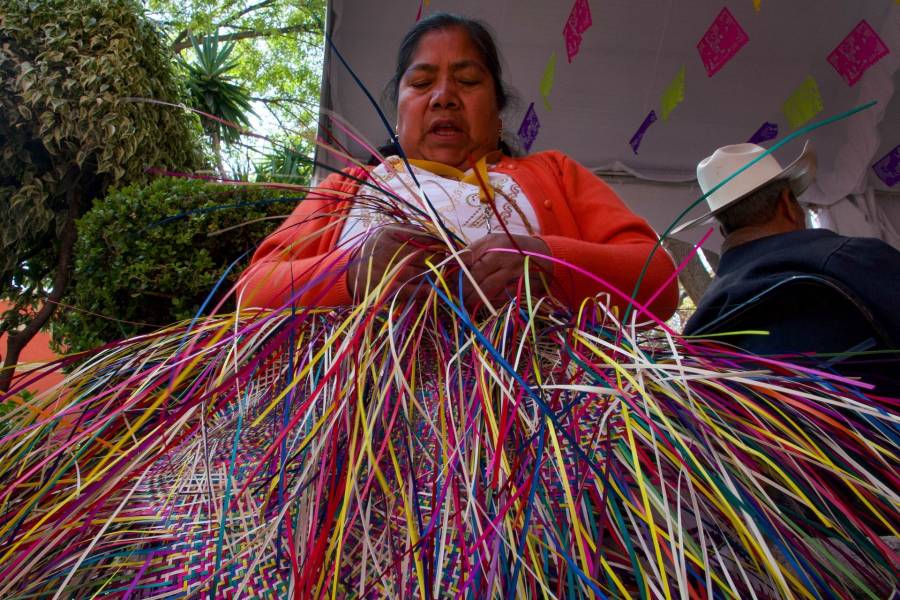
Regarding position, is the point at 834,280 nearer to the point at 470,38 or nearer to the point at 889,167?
the point at 470,38

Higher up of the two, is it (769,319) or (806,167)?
(806,167)

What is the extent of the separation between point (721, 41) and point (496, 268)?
2563 mm

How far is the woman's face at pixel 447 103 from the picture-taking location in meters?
1.06

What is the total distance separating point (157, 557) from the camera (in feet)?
1.47

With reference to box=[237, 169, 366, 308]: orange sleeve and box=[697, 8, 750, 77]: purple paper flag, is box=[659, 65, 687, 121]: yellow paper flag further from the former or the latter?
box=[237, 169, 366, 308]: orange sleeve

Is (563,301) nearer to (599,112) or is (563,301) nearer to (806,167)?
(806,167)

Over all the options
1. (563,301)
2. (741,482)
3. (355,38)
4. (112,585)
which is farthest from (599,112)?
(112,585)

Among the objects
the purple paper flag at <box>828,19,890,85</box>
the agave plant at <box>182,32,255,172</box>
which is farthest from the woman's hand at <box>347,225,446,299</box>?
the agave plant at <box>182,32,255,172</box>

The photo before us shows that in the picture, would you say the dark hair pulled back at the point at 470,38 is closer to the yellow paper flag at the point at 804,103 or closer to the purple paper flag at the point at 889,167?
the yellow paper flag at the point at 804,103

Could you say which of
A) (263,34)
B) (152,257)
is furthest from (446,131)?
(263,34)

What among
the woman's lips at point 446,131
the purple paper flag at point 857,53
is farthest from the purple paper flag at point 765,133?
the woman's lips at point 446,131

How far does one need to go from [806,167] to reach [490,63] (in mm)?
776

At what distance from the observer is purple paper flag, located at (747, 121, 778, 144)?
279 centimetres

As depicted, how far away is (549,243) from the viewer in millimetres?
722
